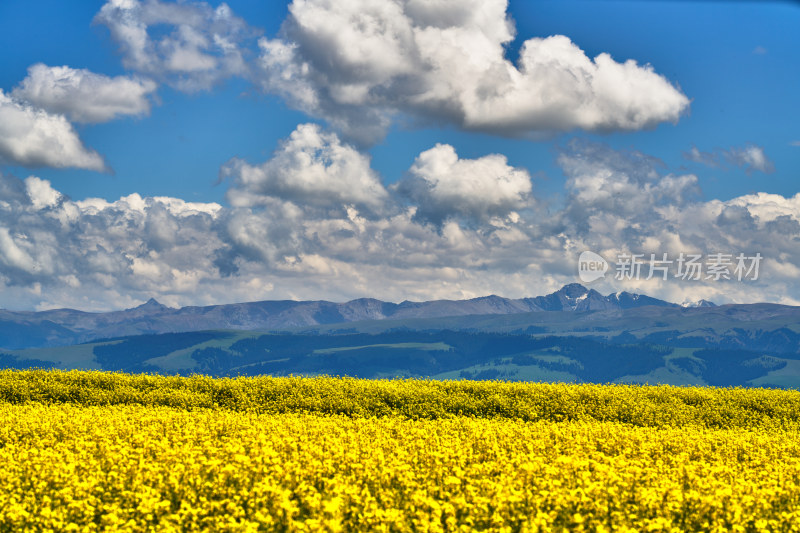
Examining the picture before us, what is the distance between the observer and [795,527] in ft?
41.8

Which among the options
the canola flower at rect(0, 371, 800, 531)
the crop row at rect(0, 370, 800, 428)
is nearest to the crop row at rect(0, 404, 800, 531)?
the canola flower at rect(0, 371, 800, 531)

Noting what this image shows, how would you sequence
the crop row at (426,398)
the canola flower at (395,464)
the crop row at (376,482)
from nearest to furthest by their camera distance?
the crop row at (376,482) → the canola flower at (395,464) → the crop row at (426,398)

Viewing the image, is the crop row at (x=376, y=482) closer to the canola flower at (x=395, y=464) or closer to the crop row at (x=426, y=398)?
the canola flower at (x=395, y=464)

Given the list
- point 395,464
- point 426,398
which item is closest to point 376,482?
point 395,464

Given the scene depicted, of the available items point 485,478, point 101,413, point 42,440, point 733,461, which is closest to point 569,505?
point 485,478

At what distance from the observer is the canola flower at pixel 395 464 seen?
13.0 meters

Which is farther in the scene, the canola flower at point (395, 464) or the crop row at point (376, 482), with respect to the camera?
the canola flower at point (395, 464)

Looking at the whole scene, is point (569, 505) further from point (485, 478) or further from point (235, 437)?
point (235, 437)

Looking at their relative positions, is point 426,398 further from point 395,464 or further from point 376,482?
point 376,482

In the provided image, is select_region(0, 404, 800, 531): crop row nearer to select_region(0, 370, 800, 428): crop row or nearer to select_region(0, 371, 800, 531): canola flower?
select_region(0, 371, 800, 531): canola flower

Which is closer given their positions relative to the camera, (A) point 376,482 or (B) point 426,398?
(A) point 376,482

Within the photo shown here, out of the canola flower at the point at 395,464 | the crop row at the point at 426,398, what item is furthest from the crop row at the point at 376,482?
the crop row at the point at 426,398

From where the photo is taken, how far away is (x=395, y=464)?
15.8m

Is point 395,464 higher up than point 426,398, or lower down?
higher up
